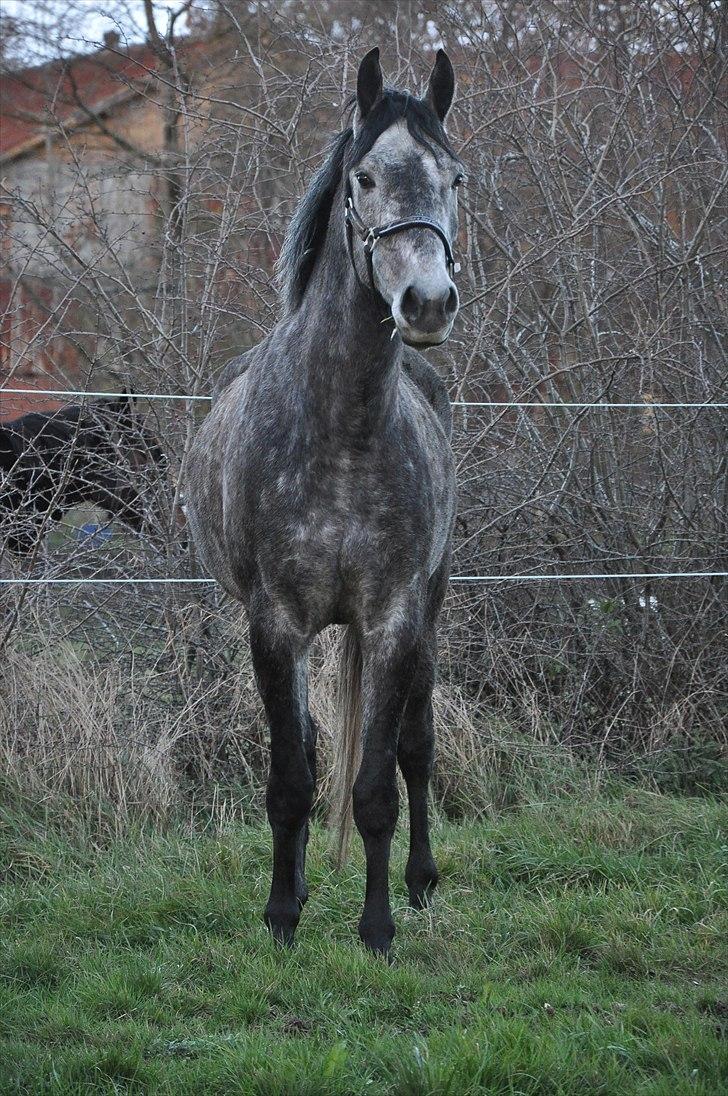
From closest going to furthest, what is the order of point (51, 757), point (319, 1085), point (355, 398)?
point (319, 1085)
point (355, 398)
point (51, 757)

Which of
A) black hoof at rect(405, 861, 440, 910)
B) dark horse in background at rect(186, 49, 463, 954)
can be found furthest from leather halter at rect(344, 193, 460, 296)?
black hoof at rect(405, 861, 440, 910)

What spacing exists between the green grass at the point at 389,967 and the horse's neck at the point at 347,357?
1.65 meters

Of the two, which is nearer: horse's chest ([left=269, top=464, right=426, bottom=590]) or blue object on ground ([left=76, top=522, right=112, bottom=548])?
horse's chest ([left=269, top=464, right=426, bottom=590])

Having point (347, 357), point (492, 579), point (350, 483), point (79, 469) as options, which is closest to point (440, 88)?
point (347, 357)

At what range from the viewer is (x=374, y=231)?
3.20 metres

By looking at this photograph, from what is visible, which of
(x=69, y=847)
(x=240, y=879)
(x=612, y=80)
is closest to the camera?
(x=240, y=879)

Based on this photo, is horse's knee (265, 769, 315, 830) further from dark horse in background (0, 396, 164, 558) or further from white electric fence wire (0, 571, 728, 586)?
dark horse in background (0, 396, 164, 558)

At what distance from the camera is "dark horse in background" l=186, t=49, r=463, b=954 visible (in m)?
3.31

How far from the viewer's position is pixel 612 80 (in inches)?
299

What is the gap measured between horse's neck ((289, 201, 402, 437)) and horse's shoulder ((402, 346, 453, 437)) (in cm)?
110

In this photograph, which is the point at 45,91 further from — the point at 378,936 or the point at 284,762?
the point at 378,936

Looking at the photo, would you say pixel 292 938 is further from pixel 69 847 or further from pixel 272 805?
pixel 69 847

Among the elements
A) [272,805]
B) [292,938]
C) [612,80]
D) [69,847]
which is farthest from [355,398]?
[612,80]

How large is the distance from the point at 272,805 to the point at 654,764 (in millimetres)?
2664
